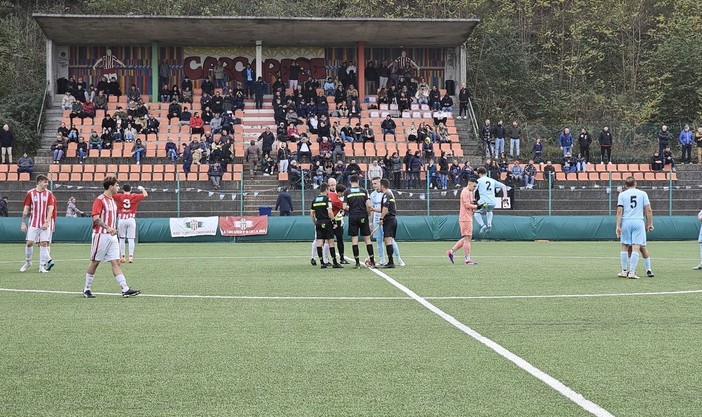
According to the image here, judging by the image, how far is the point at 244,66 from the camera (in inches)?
2009

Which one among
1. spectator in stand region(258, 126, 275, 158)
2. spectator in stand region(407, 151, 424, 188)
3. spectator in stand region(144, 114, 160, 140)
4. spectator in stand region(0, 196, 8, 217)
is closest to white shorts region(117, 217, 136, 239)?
spectator in stand region(0, 196, 8, 217)

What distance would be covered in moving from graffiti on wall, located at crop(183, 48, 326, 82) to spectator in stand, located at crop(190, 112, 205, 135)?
7.88m

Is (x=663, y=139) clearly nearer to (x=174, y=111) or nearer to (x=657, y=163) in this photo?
(x=657, y=163)

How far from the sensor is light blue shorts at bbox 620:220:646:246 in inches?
670

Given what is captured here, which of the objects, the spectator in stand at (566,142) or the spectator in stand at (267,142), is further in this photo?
the spectator in stand at (566,142)

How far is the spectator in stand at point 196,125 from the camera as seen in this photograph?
42.9m

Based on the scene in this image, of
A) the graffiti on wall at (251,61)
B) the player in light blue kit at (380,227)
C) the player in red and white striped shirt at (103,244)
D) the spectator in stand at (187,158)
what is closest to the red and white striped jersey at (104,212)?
the player in red and white striped shirt at (103,244)

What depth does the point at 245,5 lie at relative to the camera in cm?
5884

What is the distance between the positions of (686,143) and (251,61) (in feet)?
73.1

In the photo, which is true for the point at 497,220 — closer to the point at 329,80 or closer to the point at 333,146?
the point at 333,146

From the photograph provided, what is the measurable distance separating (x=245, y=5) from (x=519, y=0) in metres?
17.1

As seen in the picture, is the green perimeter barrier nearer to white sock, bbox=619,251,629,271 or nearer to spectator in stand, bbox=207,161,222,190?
spectator in stand, bbox=207,161,222,190

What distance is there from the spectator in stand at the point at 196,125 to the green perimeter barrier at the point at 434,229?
1035cm

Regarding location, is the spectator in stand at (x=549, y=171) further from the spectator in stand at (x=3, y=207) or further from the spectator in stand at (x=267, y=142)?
the spectator in stand at (x=3, y=207)
